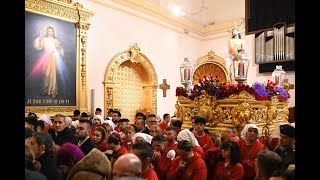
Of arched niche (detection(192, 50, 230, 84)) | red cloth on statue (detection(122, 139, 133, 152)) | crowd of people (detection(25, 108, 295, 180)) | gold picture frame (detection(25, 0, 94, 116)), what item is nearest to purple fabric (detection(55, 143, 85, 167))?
crowd of people (detection(25, 108, 295, 180))

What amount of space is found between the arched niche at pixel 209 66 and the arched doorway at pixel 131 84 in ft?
11.2

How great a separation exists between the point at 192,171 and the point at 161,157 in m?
0.68

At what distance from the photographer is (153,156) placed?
405 cm

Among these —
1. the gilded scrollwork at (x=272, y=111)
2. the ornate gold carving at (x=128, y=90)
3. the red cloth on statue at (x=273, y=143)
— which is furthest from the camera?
the ornate gold carving at (x=128, y=90)

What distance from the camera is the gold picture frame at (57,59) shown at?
A: 28.8 ft

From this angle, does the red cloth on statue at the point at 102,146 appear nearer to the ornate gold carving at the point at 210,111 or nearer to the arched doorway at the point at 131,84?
the ornate gold carving at the point at 210,111

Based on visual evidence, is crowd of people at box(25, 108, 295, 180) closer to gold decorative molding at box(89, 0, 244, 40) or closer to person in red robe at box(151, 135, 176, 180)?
person in red robe at box(151, 135, 176, 180)

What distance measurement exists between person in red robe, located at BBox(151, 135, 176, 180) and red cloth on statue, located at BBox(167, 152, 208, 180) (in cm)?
24

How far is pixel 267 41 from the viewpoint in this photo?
45.8 ft

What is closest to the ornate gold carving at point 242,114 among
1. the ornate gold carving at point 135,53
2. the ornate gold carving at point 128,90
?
the ornate gold carving at point 128,90

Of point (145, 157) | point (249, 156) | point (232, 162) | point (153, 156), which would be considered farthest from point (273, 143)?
point (145, 157)

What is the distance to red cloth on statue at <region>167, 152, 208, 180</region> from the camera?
3.71m

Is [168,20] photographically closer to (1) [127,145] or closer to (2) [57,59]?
(2) [57,59]

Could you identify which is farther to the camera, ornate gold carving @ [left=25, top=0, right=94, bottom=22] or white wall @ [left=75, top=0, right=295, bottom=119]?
white wall @ [left=75, top=0, right=295, bottom=119]
